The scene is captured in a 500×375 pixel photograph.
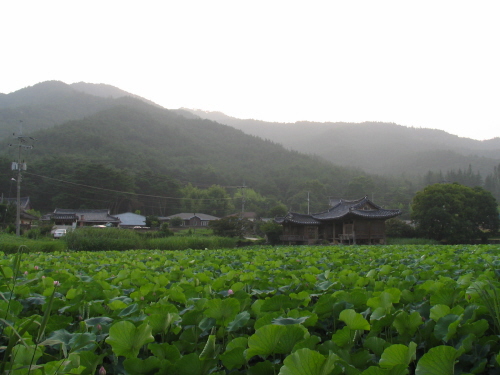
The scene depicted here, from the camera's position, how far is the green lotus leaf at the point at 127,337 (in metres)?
1.45

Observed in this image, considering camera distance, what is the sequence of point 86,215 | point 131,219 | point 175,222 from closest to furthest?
point 86,215
point 175,222
point 131,219

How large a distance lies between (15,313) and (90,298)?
15.8 inches

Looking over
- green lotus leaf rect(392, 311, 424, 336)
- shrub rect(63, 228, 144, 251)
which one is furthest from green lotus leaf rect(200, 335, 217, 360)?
shrub rect(63, 228, 144, 251)

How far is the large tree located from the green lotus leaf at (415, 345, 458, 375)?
29674 mm

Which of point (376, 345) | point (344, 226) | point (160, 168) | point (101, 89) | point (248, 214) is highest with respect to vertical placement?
point (101, 89)

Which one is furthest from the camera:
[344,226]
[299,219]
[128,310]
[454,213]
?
[299,219]

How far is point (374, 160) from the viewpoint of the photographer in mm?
100562

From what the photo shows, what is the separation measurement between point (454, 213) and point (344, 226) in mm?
8920

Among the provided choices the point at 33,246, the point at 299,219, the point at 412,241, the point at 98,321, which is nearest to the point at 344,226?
the point at 299,219

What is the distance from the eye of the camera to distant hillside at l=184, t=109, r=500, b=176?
89.6 metres

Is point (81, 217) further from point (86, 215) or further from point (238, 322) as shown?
point (238, 322)

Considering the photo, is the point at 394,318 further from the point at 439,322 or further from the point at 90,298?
the point at 90,298

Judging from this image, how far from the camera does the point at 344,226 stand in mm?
27906

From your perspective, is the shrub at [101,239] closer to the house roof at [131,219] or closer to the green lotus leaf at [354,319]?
the green lotus leaf at [354,319]
